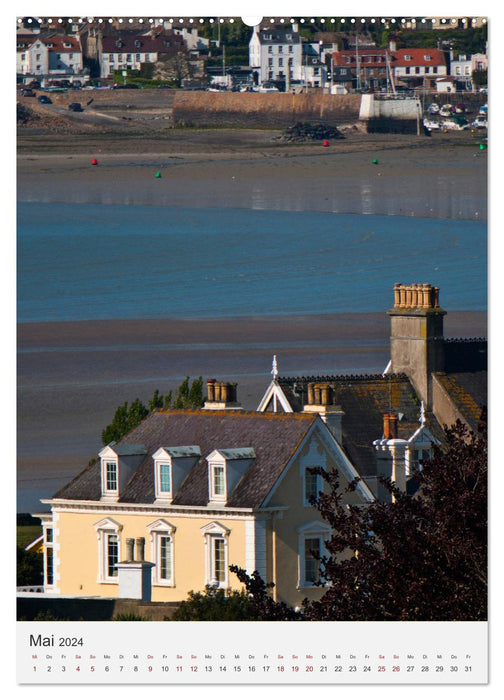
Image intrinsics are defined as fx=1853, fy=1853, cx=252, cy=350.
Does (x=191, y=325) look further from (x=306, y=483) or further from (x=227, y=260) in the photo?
(x=306, y=483)

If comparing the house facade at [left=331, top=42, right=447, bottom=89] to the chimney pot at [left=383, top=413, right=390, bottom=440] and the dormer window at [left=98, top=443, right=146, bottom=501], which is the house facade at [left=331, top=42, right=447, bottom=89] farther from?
the dormer window at [left=98, top=443, right=146, bottom=501]

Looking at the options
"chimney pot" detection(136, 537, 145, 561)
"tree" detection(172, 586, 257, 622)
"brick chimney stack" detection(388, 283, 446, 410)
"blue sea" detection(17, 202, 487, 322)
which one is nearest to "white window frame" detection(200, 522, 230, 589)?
"chimney pot" detection(136, 537, 145, 561)

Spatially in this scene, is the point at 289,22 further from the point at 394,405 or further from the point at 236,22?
the point at 394,405

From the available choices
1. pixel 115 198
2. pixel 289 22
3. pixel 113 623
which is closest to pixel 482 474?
pixel 113 623

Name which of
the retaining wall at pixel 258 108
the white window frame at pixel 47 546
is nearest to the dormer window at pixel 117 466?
the white window frame at pixel 47 546

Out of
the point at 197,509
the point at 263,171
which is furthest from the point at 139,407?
the point at 197,509

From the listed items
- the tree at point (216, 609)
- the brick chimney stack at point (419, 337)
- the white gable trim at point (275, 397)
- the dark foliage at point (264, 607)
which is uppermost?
the brick chimney stack at point (419, 337)

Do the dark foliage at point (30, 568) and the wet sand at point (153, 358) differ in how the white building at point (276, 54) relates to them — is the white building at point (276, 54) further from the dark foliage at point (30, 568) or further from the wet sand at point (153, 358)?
the dark foliage at point (30, 568)
